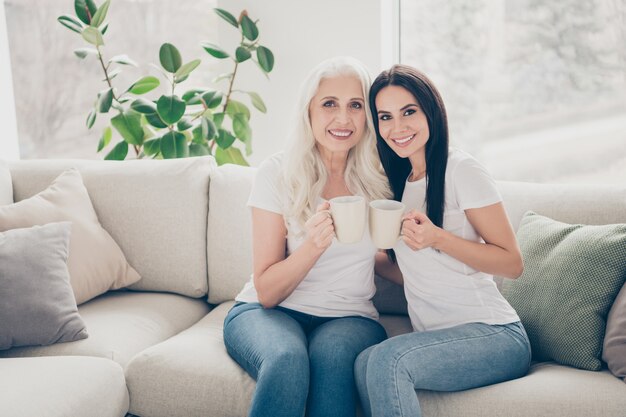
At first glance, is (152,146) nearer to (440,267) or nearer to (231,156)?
(231,156)

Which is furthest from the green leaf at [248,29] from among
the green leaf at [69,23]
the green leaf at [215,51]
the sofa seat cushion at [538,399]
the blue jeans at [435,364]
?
the sofa seat cushion at [538,399]

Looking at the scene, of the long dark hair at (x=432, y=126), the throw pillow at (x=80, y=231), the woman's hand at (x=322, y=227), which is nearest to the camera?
the woman's hand at (x=322, y=227)

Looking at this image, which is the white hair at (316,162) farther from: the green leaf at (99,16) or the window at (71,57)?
the window at (71,57)

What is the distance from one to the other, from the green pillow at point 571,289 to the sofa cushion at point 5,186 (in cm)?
177

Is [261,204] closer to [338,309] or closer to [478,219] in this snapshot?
[338,309]

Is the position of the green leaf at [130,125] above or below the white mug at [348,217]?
above

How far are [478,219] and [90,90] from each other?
Result: 2.68 metres

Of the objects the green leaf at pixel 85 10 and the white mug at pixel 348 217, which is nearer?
the white mug at pixel 348 217

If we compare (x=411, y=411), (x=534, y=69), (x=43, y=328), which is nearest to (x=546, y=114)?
(x=534, y=69)

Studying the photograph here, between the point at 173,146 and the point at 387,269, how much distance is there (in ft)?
3.77

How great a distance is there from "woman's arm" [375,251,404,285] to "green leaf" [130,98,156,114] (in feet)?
3.94

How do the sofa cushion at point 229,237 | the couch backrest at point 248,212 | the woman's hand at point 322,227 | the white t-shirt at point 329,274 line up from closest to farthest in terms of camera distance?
1. the woman's hand at point 322,227
2. the white t-shirt at point 329,274
3. the couch backrest at point 248,212
4. the sofa cushion at point 229,237

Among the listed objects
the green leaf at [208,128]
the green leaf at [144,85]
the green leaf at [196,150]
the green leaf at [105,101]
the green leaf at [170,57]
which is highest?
the green leaf at [170,57]

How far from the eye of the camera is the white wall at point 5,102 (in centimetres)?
336
